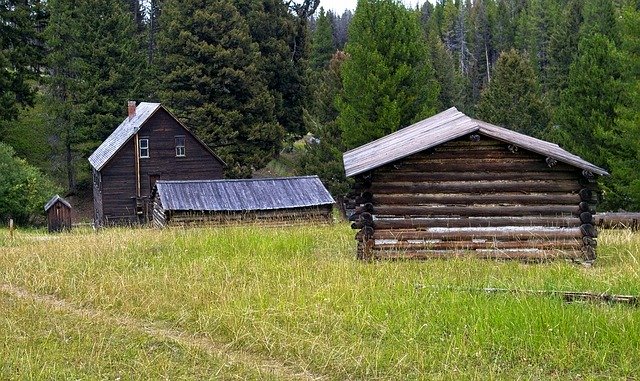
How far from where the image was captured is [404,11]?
35.3m

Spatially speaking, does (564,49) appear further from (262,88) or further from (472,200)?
(472,200)

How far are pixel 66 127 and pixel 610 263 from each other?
42454 millimetres

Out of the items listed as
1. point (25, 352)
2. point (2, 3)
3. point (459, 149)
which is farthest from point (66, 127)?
point (25, 352)

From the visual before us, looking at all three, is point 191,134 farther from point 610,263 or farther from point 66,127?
point 610,263

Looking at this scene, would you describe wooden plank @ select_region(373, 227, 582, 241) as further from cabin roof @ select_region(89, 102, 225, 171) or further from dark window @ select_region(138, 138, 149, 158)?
dark window @ select_region(138, 138, 149, 158)

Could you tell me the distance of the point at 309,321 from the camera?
31.0 feet

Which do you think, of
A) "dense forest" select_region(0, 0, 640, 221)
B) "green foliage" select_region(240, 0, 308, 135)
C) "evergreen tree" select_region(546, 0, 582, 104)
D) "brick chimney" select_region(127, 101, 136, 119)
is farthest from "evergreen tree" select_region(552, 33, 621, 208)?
"evergreen tree" select_region(546, 0, 582, 104)

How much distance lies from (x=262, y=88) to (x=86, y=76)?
12610 millimetres

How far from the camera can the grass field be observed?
7883mm

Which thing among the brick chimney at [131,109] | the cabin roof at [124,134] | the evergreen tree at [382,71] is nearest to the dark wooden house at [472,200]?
the evergreen tree at [382,71]

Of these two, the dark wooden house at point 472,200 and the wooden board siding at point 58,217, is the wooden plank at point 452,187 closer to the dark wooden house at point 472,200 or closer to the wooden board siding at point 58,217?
the dark wooden house at point 472,200

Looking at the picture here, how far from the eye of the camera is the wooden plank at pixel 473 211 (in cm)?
1458

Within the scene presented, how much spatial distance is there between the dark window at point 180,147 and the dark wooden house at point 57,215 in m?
7.84

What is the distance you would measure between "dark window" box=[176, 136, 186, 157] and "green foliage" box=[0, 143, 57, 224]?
26.1 ft
